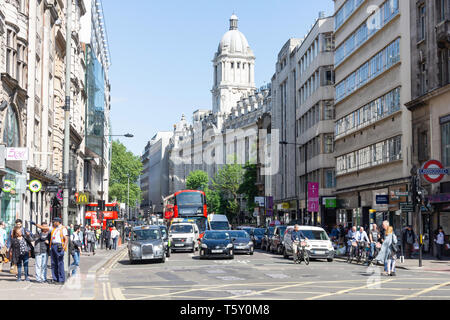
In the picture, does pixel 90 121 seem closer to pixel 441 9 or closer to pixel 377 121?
pixel 377 121

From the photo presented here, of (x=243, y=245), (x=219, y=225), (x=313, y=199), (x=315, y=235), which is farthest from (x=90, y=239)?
(x=313, y=199)

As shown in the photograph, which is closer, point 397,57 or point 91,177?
point 397,57

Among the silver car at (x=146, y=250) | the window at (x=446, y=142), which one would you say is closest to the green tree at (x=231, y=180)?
the window at (x=446, y=142)

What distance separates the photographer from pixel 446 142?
38.3 m

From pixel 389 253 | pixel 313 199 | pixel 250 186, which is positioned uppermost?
pixel 250 186

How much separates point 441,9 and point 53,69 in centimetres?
2620

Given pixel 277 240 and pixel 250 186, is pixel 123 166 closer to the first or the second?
pixel 250 186

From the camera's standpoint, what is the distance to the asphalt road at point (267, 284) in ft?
55.9

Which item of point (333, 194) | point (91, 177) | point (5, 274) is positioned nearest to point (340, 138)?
point (333, 194)

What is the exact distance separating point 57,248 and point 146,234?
1494 centimetres

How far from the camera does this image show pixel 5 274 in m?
24.5

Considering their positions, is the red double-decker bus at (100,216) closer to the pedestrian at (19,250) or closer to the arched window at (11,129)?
the arched window at (11,129)

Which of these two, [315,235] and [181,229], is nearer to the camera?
[315,235]

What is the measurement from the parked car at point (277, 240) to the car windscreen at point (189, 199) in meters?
14.6
